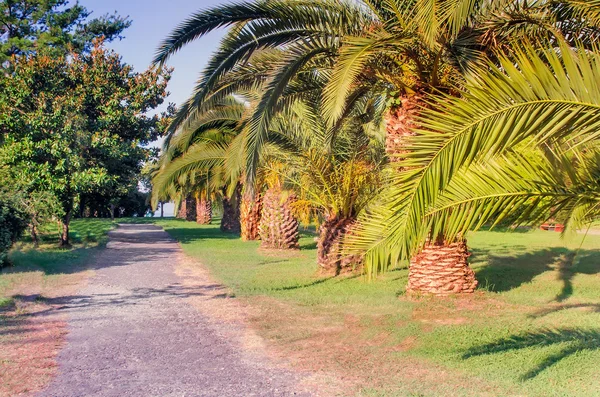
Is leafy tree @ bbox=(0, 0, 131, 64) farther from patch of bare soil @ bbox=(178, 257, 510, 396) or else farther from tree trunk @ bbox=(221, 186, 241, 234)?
patch of bare soil @ bbox=(178, 257, 510, 396)

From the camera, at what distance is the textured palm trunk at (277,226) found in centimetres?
1934

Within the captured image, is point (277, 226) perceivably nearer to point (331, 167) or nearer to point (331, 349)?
point (331, 167)

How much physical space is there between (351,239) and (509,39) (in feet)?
14.1

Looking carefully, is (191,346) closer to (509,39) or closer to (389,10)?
(389,10)

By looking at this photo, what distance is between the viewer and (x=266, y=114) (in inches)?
318

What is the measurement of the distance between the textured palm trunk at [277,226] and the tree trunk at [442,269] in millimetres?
9675

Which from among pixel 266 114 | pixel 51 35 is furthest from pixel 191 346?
pixel 51 35

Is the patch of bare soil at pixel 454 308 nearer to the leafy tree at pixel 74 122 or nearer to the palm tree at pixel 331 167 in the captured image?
the palm tree at pixel 331 167

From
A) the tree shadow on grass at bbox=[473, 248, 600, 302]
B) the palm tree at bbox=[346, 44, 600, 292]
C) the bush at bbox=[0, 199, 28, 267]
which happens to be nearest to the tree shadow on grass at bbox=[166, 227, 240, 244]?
the bush at bbox=[0, 199, 28, 267]

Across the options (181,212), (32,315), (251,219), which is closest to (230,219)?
(251,219)

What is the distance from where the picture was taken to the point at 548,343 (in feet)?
22.0

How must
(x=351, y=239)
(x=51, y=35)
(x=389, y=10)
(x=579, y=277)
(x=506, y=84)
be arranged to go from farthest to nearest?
(x=51, y=35)
(x=579, y=277)
(x=389, y=10)
(x=351, y=239)
(x=506, y=84)

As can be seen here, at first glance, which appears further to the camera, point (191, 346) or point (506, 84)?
point (191, 346)

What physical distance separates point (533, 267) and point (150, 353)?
11.3 m
